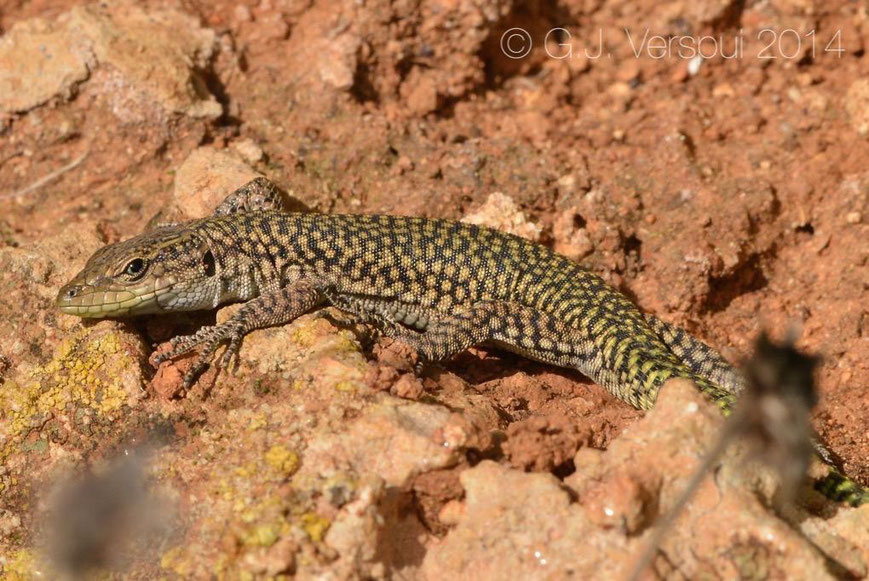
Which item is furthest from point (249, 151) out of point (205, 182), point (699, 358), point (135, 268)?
point (699, 358)

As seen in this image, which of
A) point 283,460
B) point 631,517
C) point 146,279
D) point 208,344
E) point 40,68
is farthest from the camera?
point 40,68

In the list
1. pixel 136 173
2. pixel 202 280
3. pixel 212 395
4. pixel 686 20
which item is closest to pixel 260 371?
pixel 212 395

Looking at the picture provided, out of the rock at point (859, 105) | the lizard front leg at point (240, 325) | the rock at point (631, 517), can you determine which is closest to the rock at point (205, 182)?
the lizard front leg at point (240, 325)

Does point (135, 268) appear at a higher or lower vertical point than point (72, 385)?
higher

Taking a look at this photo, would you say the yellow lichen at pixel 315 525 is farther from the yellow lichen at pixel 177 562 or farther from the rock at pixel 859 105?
the rock at pixel 859 105

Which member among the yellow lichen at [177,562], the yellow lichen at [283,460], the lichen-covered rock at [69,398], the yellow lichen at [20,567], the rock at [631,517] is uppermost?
the rock at [631,517]

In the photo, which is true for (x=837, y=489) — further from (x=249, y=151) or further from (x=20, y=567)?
(x=249, y=151)

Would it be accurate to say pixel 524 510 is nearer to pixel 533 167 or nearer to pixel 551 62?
pixel 533 167
